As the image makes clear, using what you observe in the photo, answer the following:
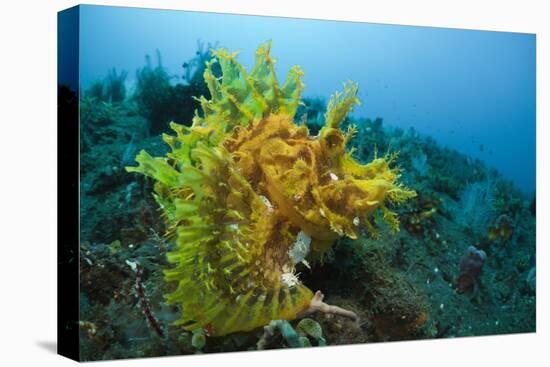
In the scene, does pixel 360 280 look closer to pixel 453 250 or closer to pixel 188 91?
pixel 453 250

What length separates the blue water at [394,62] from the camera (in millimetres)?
6547

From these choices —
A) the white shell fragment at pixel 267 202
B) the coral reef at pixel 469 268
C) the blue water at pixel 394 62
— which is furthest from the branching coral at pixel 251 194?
the coral reef at pixel 469 268

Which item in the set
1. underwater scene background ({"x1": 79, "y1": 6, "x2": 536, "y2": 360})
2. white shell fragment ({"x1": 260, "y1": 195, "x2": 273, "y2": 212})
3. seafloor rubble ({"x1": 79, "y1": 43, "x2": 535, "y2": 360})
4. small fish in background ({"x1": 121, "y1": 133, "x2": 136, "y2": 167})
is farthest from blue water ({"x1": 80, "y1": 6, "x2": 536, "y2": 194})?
white shell fragment ({"x1": 260, "y1": 195, "x2": 273, "y2": 212})

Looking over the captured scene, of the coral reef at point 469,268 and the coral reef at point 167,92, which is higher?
the coral reef at point 167,92

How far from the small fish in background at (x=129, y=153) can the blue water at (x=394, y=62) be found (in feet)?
1.33

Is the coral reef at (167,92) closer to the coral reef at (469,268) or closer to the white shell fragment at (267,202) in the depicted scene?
the white shell fragment at (267,202)

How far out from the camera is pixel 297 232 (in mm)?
6949

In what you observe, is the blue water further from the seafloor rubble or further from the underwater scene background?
the seafloor rubble

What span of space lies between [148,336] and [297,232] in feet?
3.97

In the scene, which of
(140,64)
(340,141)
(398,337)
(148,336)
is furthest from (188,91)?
(398,337)

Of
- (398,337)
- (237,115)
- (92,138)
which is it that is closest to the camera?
(92,138)

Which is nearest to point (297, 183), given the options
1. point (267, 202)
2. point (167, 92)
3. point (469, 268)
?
point (267, 202)

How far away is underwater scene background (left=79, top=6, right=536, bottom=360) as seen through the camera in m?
6.53

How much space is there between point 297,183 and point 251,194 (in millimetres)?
334
